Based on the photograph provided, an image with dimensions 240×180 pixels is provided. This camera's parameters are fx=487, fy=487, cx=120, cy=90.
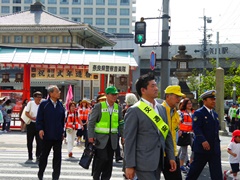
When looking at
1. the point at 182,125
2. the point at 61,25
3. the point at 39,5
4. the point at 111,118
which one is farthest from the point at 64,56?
the point at 39,5

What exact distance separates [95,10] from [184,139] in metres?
93.5

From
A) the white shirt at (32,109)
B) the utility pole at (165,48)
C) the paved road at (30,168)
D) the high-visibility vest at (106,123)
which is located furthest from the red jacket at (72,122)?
the high-visibility vest at (106,123)

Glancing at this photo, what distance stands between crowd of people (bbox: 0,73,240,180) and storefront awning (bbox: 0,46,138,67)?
11.9 m

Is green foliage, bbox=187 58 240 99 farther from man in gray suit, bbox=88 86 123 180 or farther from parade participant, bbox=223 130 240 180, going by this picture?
man in gray suit, bbox=88 86 123 180

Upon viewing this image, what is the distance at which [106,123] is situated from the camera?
855cm

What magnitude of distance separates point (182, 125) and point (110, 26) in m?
93.3

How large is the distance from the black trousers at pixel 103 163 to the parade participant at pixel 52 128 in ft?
3.10

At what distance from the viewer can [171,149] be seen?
588 centimetres

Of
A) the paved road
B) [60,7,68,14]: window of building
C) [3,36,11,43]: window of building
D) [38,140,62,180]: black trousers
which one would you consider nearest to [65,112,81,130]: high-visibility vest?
the paved road

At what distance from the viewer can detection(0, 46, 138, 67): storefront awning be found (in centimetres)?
2377

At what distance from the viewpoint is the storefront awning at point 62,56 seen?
78.0 ft

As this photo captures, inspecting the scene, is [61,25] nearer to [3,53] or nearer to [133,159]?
[3,53]

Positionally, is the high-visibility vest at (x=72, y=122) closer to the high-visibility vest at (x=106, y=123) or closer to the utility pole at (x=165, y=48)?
the utility pole at (x=165, y=48)

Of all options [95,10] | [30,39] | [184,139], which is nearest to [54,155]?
A: [184,139]
